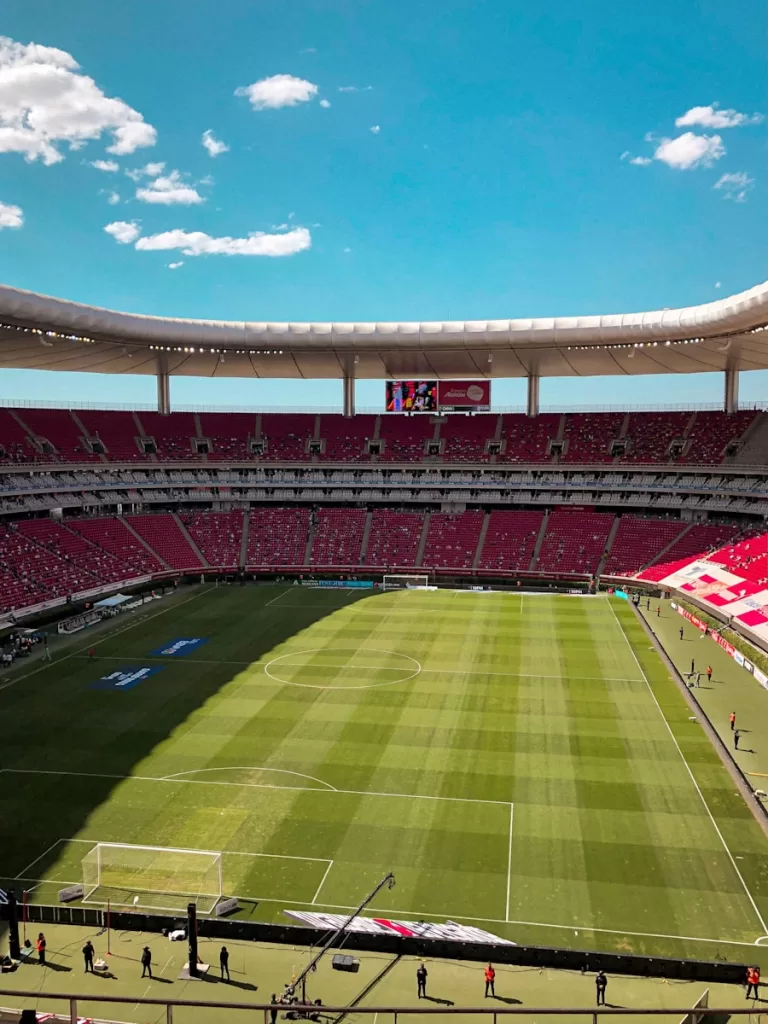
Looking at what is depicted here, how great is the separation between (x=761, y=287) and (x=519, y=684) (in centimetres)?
2158

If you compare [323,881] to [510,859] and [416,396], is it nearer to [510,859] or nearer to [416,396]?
[510,859]

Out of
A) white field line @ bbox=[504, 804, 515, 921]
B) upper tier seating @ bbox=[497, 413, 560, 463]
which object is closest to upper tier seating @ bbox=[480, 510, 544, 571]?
upper tier seating @ bbox=[497, 413, 560, 463]

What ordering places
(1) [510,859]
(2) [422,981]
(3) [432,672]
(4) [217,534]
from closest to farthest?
(2) [422,981] → (1) [510,859] → (3) [432,672] → (4) [217,534]

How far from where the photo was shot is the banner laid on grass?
16.0 metres

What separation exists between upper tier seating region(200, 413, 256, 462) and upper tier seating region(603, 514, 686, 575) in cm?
3036

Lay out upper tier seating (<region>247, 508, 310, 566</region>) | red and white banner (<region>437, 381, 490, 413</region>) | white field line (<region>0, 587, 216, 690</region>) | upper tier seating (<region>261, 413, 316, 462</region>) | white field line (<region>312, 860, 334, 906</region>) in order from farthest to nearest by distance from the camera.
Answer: upper tier seating (<region>261, 413, 316, 462</region>) → red and white banner (<region>437, 381, 490, 413</region>) → upper tier seating (<region>247, 508, 310, 566</region>) → white field line (<region>0, 587, 216, 690</region>) → white field line (<region>312, 860, 334, 906</region>)

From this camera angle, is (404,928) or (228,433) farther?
(228,433)

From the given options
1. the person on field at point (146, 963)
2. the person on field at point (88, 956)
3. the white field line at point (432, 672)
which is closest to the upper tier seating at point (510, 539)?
the white field line at point (432, 672)

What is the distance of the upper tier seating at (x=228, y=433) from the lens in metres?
65.6

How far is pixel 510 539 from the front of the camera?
5775 cm

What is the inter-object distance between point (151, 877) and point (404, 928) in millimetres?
6309

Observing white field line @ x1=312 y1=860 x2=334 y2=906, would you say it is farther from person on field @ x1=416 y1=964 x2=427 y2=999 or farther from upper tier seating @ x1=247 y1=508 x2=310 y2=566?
upper tier seating @ x1=247 y1=508 x2=310 y2=566

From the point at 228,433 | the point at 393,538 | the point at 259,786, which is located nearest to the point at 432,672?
the point at 259,786

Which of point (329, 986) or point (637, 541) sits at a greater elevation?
point (637, 541)
